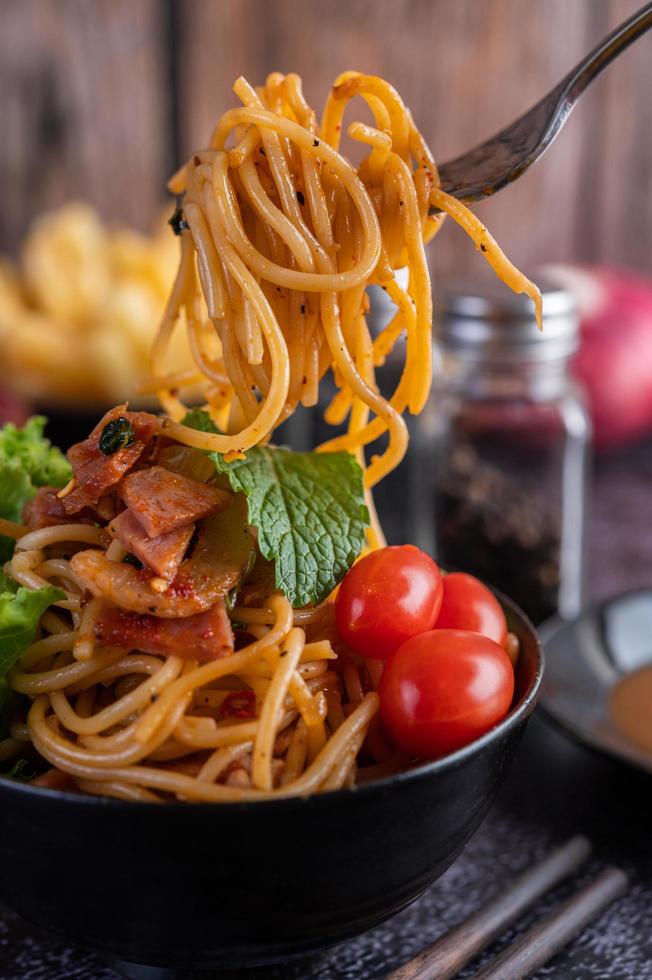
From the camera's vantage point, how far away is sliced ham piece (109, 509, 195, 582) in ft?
4.03

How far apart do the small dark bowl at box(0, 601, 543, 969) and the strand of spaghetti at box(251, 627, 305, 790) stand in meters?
0.09

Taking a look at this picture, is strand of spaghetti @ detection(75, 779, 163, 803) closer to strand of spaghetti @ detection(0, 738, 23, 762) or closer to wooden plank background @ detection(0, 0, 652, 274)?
strand of spaghetti @ detection(0, 738, 23, 762)

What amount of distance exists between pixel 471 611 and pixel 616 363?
7.26 ft

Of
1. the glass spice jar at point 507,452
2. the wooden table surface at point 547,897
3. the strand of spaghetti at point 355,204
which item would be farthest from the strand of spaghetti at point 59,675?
the glass spice jar at point 507,452

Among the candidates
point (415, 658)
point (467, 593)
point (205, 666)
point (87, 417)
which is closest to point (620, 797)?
point (467, 593)

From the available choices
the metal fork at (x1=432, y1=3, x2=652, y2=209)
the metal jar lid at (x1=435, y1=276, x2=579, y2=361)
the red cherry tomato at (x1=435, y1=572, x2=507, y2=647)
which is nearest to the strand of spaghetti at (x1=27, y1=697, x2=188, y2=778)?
the red cherry tomato at (x1=435, y1=572, x2=507, y2=647)

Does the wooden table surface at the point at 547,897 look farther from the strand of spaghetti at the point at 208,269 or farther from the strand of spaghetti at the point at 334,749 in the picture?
the strand of spaghetti at the point at 208,269

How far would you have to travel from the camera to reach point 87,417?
2.74m

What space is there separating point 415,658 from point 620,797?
2.17ft

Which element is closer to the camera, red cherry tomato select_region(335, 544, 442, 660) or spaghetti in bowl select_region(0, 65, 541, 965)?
spaghetti in bowl select_region(0, 65, 541, 965)

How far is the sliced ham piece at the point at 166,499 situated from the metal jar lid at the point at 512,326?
1375 mm

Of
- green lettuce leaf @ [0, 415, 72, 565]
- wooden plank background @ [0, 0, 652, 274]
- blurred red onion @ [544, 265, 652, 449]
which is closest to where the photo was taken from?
green lettuce leaf @ [0, 415, 72, 565]

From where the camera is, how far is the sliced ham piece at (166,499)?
124 centimetres

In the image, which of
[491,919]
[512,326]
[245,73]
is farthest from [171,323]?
[245,73]
